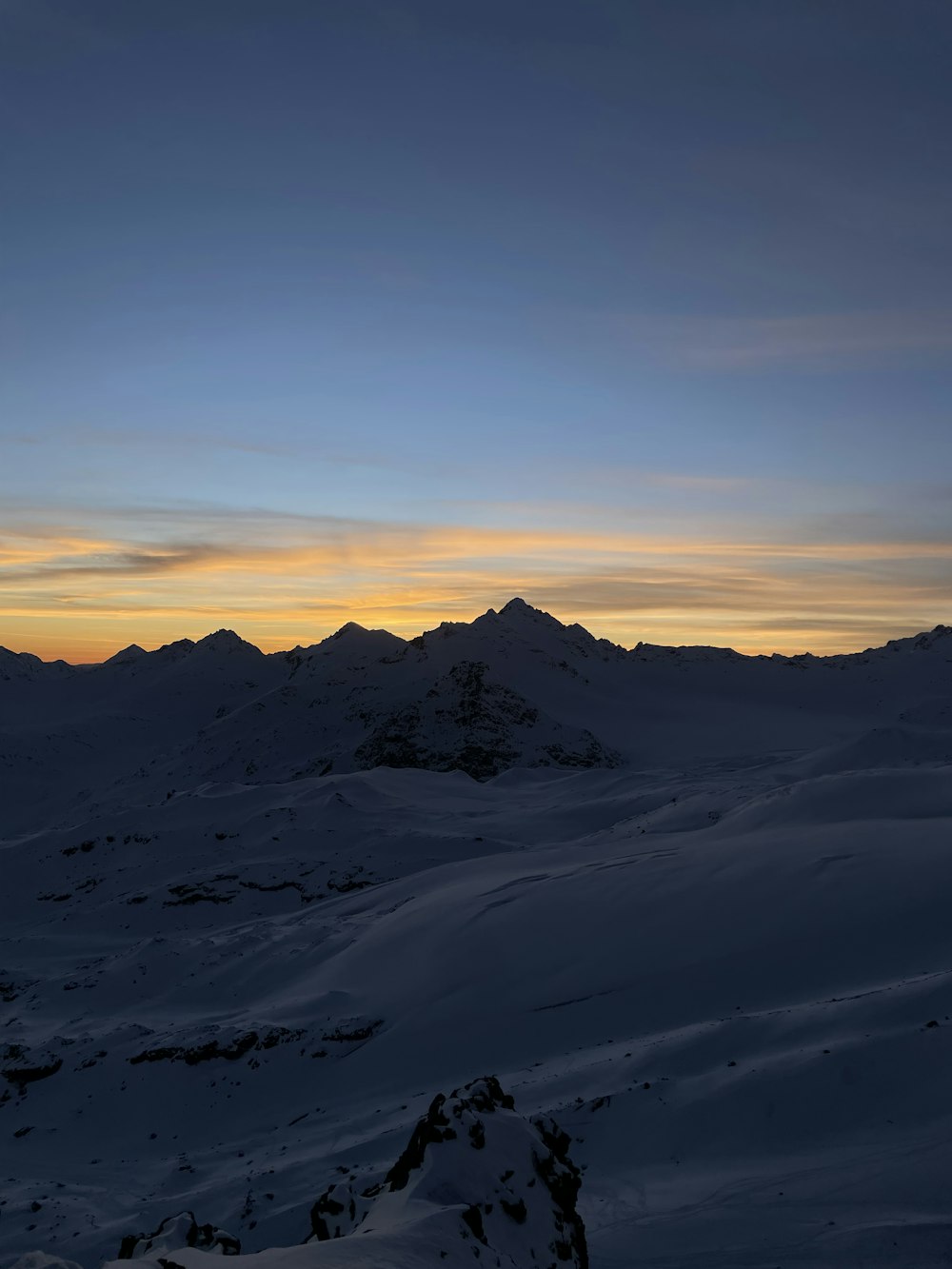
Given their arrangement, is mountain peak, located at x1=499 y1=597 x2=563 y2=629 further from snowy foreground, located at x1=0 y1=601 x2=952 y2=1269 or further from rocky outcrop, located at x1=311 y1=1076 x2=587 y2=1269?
rocky outcrop, located at x1=311 y1=1076 x2=587 y2=1269

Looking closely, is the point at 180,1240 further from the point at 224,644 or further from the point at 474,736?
the point at 224,644

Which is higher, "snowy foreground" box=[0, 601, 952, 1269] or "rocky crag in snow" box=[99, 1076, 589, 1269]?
"rocky crag in snow" box=[99, 1076, 589, 1269]

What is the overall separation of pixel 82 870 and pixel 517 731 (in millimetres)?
42196

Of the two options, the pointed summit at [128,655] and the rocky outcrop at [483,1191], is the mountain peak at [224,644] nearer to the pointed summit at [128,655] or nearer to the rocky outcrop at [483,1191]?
the pointed summit at [128,655]

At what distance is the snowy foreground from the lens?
9062mm

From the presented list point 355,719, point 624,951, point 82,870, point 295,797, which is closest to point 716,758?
point 355,719

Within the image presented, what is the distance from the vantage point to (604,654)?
136m

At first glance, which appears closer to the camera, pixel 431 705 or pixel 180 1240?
pixel 180 1240

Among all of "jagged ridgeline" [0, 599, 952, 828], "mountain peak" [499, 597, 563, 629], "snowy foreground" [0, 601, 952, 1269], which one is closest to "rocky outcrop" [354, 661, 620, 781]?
"jagged ridgeline" [0, 599, 952, 828]

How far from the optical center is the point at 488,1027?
1830 centimetres

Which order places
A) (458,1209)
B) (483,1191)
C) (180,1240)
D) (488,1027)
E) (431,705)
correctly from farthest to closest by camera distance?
(431,705) → (488,1027) → (180,1240) → (483,1191) → (458,1209)

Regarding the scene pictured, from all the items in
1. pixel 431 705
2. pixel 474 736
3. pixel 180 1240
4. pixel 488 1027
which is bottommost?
pixel 488 1027

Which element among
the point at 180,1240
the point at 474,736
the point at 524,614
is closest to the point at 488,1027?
the point at 180,1240

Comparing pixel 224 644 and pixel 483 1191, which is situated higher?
pixel 224 644
